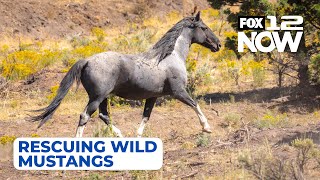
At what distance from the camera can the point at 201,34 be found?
12.0 m

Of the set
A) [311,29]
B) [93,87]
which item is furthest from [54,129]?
[311,29]

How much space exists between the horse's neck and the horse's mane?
0.08m

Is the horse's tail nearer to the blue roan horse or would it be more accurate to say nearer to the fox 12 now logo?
the blue roan horse

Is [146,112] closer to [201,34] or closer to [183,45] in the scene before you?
[183,45]

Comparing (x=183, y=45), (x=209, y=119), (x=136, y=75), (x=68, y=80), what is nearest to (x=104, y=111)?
(x=136, y=75)

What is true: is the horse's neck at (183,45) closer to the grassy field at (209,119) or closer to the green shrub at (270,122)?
the grassy field at (209,119)

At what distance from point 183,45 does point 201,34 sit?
0.68 meters

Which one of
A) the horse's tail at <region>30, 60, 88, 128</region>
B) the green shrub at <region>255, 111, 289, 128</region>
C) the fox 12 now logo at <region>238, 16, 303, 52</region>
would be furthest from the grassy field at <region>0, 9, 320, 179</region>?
the fox 12 now logo at <region>238, 16, 303, 52</region>

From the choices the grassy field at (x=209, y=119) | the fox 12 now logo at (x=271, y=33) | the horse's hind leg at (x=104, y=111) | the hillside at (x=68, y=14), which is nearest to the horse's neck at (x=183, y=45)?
the grassy field at (x=209, y=119)

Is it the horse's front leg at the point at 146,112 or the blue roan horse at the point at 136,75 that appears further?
the horse's front leg at the point at 146,112

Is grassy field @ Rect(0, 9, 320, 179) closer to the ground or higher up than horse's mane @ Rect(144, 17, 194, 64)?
closer to the ground

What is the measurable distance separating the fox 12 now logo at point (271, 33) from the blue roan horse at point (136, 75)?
404 cm

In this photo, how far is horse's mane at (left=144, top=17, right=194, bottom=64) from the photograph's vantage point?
10.7m

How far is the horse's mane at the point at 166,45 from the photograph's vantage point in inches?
421
